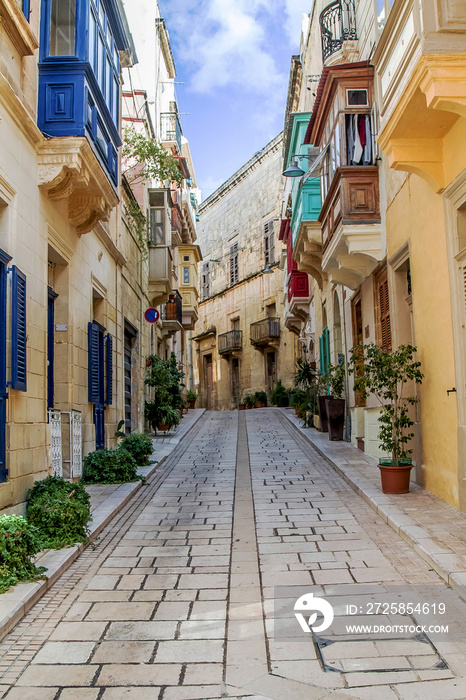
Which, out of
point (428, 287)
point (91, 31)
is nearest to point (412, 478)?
point (428, 287)

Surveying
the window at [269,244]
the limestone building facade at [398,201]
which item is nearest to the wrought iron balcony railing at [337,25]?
the limestone building facade at [398,201]

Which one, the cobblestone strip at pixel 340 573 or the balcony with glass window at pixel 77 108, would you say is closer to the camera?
the cobblestone strip at pixel 340 573

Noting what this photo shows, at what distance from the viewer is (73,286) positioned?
31.4 ft

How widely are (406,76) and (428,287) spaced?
102 inches

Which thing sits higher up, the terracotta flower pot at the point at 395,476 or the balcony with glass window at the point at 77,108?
the balcony with glass window at the point at 77,108

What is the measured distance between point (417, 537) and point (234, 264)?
35.6 metres

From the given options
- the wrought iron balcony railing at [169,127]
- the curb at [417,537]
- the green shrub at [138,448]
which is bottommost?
the curb at [417,537]

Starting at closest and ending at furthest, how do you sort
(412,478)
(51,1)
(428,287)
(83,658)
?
(83,658) < (428,287) < (51,1) < (412,478)

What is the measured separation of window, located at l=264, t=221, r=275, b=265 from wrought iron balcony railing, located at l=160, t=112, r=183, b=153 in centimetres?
1180

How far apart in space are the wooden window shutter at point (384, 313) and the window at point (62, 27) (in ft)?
20.3

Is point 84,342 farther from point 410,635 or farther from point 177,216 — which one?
point 177,216

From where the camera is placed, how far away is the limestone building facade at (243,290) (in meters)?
34.8

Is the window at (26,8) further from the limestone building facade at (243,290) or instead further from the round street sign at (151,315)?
the limestone building facade at (243,290)

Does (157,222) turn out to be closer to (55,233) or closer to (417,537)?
(55,233)
